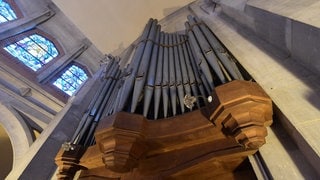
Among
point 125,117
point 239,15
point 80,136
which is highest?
point 239,15

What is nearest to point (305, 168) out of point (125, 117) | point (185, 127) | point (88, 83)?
point (185, 127)

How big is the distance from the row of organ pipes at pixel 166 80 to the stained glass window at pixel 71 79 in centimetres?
393

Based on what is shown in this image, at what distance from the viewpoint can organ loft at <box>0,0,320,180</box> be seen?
1.43m

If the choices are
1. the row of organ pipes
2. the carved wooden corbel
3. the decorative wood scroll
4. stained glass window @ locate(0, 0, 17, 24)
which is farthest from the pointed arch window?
the carved wooden corbel

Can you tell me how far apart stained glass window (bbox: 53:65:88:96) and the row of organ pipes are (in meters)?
3.93

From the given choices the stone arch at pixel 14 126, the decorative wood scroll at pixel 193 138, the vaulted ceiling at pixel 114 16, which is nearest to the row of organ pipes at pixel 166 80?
the decorative wood scroll at pixel 193 138

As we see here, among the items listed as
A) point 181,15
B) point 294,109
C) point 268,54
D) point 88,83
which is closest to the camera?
point 294,109

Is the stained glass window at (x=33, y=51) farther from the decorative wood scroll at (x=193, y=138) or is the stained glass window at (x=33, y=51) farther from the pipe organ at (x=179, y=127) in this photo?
the decorative wood scroll at (x=193, y=138)

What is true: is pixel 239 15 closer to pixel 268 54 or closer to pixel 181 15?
pixel 268 54

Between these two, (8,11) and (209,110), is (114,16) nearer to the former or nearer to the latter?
(8,11)

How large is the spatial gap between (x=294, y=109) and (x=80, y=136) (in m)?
1.95

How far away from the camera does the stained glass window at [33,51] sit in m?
6.52

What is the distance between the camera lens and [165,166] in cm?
177

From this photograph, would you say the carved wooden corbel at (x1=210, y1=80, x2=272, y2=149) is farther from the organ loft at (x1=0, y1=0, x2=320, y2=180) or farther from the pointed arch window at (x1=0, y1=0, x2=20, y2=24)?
the pointed arch window at (x1=0, y1=0, x2=20, y2=24)
